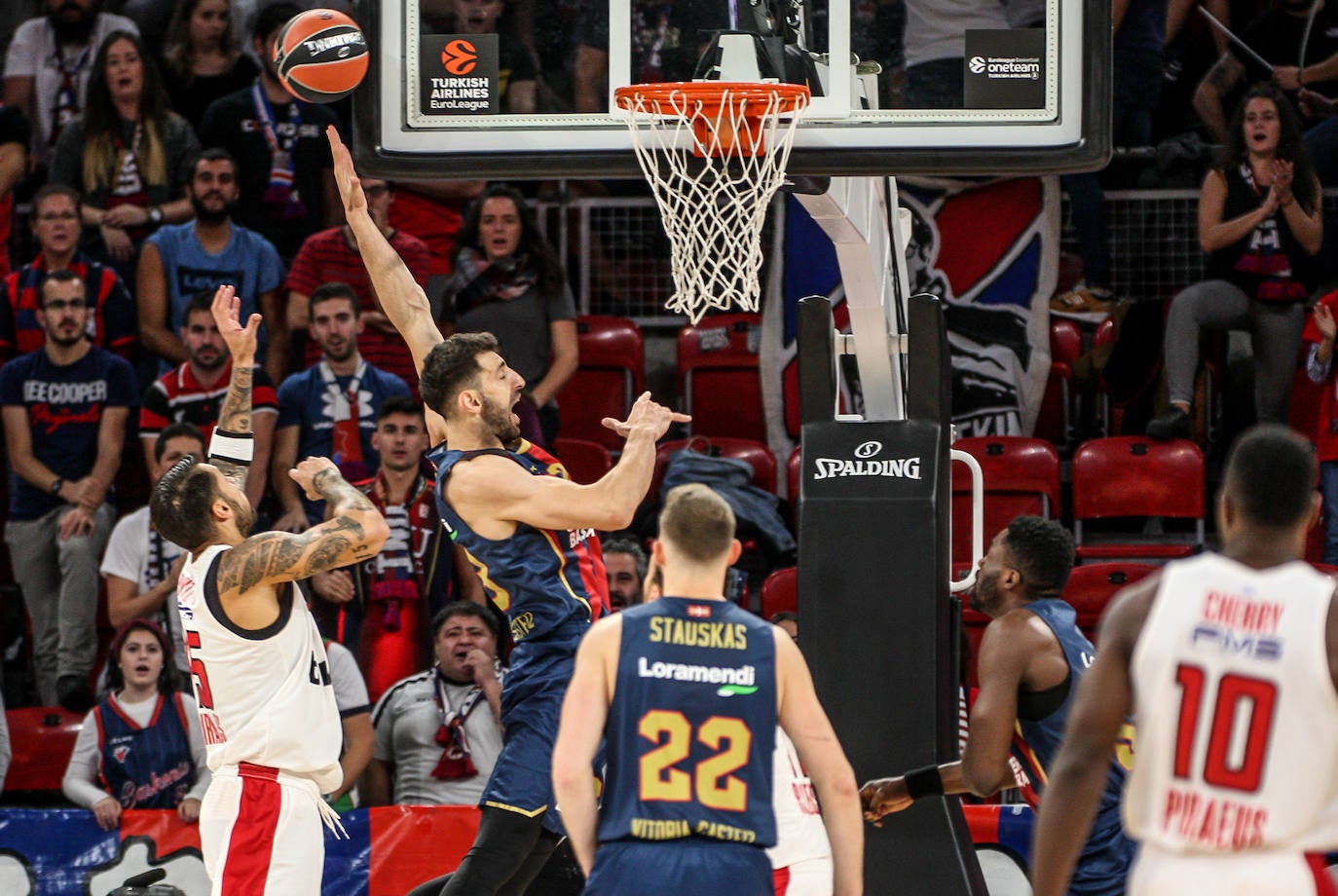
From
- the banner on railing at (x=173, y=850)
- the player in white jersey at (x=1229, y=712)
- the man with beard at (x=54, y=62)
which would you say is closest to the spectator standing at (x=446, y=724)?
the banner on railing at (x=173, y=850)

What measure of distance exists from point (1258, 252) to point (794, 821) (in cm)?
530

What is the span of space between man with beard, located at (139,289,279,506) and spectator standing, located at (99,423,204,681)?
23cm

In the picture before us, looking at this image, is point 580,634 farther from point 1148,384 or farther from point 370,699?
point 1148,384

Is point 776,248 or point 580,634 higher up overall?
point 776,248

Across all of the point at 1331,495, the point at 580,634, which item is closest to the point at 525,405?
the point at 580,634

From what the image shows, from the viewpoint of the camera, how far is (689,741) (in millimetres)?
4070

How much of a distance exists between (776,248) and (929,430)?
3.91m

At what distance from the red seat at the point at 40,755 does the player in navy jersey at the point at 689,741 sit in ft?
16.7

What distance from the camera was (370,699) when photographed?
8.42m

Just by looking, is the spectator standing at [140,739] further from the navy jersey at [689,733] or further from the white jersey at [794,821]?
the navy jersey at [689,733]

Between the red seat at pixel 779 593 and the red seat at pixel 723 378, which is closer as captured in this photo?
the red seat at pixel 779 593

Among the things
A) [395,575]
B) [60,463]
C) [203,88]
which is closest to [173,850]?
[395,575]

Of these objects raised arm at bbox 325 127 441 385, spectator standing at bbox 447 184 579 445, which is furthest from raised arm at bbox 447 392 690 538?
spectator standing at bbox 447 184 579 445

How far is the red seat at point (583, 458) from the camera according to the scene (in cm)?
959
